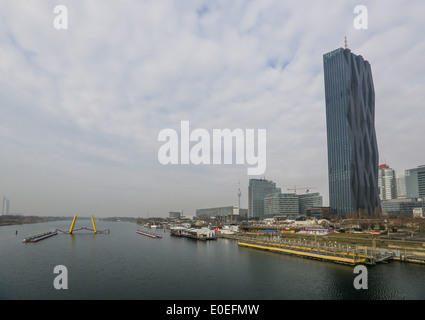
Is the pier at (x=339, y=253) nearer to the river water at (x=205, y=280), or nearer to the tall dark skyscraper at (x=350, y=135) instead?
the river water at (x=205, y=280)

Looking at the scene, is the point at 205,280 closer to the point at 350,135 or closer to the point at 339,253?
the point at 339,253

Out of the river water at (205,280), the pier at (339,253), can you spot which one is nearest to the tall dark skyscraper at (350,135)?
the pier at (339,253)

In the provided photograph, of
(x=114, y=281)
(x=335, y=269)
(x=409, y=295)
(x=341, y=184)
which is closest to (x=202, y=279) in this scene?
(x=114, y=281)

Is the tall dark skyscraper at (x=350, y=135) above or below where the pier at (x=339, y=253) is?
above

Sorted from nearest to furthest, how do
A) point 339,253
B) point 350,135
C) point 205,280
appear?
1. point 205,280
2. point 339,253
3. point 350,135

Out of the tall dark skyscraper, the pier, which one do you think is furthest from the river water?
the tall dark skyscraper

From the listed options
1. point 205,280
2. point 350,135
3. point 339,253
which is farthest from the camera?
point 350,135

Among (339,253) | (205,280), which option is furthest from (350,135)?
(205,280)

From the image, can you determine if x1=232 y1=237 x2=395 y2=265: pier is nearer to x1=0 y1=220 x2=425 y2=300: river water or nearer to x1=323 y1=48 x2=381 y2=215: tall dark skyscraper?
x1=0 y1=220 x2=425 y2=300: river water
